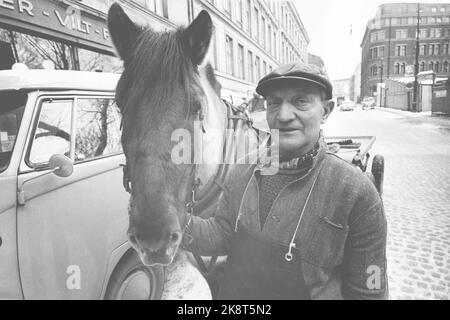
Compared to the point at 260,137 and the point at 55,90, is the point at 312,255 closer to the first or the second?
the point at 260,137

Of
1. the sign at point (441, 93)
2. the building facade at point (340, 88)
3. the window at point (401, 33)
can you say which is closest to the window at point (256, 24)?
the building facade at point (340, 88)

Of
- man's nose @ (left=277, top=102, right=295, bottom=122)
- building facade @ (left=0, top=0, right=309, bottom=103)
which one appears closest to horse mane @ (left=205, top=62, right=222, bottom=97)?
building facade @ (left=0, top=0, right=309, bottom=103)

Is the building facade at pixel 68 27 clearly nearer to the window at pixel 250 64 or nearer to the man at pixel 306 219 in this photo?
the window at pixel 250 64

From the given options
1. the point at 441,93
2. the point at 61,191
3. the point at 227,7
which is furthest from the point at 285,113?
the point at 441,93

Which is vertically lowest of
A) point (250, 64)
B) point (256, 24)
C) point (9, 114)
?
point (9, 114)

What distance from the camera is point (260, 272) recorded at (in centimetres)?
126

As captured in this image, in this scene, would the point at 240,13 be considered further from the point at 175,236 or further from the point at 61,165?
the point at 175,236

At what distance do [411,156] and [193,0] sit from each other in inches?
333

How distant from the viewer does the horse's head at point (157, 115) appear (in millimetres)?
1057

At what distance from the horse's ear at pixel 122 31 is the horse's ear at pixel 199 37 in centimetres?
29

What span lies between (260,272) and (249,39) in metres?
2.48

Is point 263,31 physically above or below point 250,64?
above

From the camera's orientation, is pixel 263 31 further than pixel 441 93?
No

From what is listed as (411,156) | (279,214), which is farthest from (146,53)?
(411,156)
